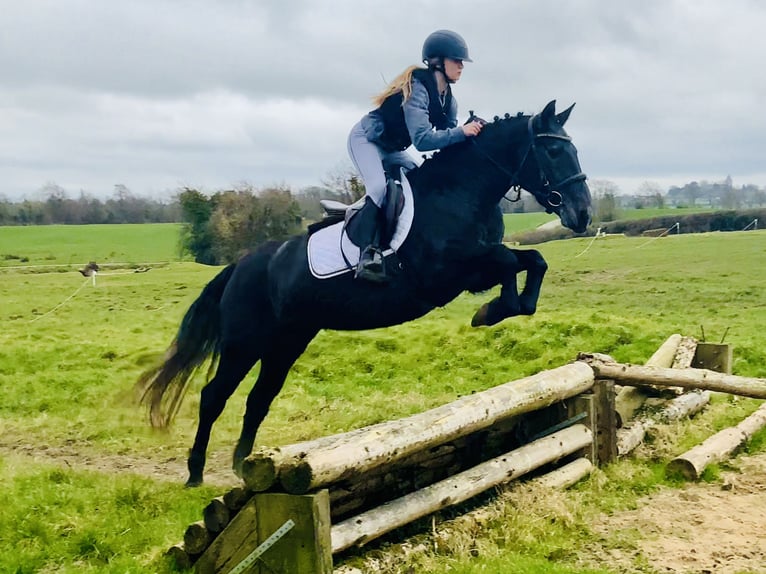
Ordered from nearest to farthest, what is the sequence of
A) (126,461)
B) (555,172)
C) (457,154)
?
(555,172) < (457,154) < (126,461)

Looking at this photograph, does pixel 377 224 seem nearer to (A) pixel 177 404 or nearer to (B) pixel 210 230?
(A) pixel 177 404

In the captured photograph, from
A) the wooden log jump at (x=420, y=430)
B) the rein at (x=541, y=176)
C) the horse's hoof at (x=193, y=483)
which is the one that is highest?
the rein at (x=541, y=176)

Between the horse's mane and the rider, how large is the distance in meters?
0.15

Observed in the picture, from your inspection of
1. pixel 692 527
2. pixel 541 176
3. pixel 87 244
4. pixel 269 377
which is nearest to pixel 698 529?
pixel 692 527

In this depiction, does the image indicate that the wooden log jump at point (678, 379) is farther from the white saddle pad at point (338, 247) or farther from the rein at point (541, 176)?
the white saddle pad at point (338, 247)

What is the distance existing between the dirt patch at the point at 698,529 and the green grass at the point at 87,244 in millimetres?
23970

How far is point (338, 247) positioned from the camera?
4.91 meters

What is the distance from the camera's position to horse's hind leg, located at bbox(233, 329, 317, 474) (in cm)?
557

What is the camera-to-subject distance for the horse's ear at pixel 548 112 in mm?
4695

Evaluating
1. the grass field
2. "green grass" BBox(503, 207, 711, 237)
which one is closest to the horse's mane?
the grass field

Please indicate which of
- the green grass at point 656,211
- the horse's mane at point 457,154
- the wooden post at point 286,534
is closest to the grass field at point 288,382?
the wooden post at point 286,534

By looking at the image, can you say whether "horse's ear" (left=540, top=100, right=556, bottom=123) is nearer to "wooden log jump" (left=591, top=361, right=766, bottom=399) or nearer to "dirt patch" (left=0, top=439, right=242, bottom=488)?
"wooden log jump" (left=591, top=361, right=766, bottom=399)

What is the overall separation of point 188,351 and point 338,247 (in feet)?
5.80

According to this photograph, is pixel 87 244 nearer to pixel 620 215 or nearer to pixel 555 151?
pixel 620 215
